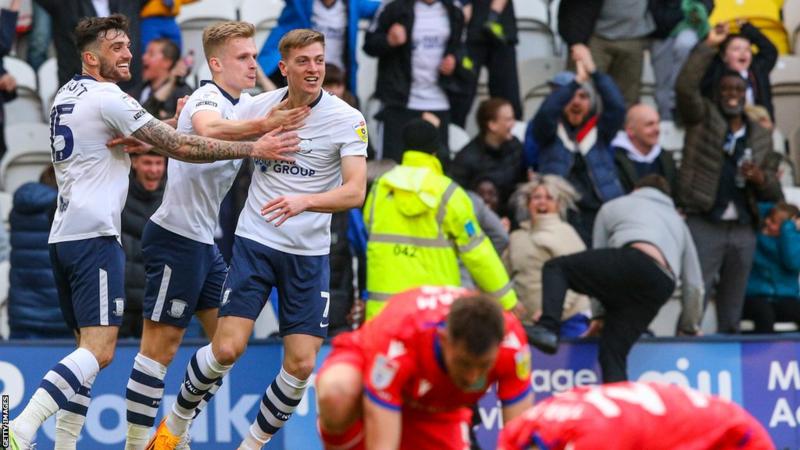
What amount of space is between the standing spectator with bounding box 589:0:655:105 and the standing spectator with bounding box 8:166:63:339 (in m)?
5.27

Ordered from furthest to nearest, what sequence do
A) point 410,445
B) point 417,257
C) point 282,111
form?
point 417,257 < point 282,111 < point 410,445

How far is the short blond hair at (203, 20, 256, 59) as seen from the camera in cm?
889

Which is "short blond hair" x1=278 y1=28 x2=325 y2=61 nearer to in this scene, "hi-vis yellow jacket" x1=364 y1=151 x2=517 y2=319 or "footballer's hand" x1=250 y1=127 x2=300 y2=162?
"footballer's hand" x1=250 y1=127 x2=300 y2=162

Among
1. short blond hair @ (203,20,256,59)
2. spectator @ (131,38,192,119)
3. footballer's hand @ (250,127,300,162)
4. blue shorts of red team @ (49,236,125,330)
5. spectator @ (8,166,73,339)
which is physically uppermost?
short blond hair @ (203,20,256,59)

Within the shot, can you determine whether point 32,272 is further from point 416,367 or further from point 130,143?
point 416,367

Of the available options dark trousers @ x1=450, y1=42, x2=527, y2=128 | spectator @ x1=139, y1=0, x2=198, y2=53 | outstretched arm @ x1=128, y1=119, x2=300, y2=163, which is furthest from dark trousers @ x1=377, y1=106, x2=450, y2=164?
outstretched arm @ x1=128, y1=119, x2=300, y2=163

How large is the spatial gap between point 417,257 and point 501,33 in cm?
360

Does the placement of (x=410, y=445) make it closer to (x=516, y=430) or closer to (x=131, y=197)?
(x=516, y=430)

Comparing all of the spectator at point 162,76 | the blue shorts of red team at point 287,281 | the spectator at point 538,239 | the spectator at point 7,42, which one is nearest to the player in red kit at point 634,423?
the blue shorts of red team at point 287,281

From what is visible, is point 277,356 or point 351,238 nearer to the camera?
point 277,356

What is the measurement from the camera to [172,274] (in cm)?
895

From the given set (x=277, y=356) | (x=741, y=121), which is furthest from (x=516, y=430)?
(x=741, y=121)

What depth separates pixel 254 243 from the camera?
8797 millimetres

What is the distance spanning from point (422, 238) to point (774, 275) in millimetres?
3794
